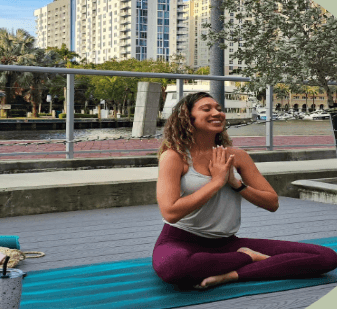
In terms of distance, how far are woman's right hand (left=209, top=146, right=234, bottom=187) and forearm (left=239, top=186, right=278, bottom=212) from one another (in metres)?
0.20

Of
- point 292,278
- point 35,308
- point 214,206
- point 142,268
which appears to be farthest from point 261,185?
point 35,308

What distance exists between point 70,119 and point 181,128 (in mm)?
5352

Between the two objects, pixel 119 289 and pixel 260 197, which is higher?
pixel 260 197

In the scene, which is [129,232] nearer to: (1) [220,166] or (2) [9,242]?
(2) [9,242]

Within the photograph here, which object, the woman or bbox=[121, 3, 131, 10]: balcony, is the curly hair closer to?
the woman

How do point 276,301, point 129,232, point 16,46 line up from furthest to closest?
point 16,46, point 129,232, point 276,301

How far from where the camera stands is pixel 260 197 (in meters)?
3.55

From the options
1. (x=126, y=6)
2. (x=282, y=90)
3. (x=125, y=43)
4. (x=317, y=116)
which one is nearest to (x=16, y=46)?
(x=317, y=116)

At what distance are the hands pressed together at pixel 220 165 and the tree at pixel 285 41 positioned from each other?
340 centimetres

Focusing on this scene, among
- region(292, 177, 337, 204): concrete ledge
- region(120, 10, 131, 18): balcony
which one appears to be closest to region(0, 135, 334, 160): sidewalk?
region(292, 177, 337, 204): concrete ledge

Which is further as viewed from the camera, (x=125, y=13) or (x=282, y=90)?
(x=125, y=13)

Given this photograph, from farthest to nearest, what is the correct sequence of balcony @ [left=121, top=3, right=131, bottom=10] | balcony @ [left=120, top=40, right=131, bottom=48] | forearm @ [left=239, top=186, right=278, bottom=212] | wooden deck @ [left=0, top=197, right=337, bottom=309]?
balcony @ [left=120, top=40, right=131, bottom=48]
balcony @ [left=121, top=3, right=131, bottom=10]
forearm @ [left=239, top=186, right=278, bottom=212]
wooden deck @ [left=0, top=197, right=337, bottom=309]

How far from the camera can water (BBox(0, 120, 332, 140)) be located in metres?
8.34

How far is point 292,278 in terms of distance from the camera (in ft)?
11.8
